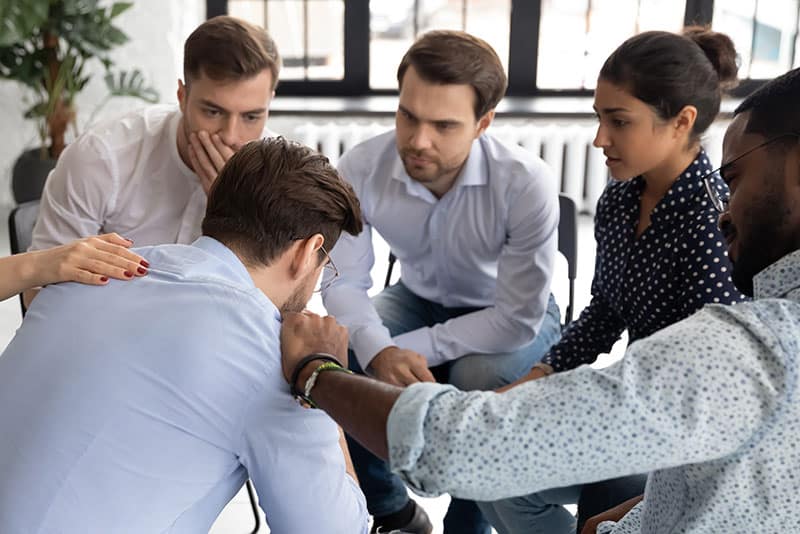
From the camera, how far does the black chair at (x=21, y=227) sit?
7.30ft

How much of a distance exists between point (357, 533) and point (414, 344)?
102 cm

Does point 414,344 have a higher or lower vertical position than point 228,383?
lower

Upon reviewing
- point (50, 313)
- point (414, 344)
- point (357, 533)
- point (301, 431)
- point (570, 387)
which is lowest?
point (414, 344)

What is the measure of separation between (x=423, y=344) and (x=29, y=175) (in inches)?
129

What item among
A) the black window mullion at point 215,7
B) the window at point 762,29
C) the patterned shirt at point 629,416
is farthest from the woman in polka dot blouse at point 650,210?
the black window mullion at point 215,7

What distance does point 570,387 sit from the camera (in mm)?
887

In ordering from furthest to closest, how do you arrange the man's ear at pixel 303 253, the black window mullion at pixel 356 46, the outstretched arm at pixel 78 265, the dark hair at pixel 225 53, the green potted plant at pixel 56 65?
the black window mullion at pixel 356 46 < the green potted plant at pixel 56 65 < the dark hair at pixel 225 53 < the man's ear at pixel 303 253 < the outstretched arm at pixel 78 265

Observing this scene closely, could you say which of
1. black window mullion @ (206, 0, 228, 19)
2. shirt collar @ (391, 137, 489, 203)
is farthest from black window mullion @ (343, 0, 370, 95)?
shirt collar @ (391, 137, 489, 203)

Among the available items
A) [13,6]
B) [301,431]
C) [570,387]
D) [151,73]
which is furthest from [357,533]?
[151,73]

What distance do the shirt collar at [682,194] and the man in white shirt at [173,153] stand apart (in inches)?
37.9

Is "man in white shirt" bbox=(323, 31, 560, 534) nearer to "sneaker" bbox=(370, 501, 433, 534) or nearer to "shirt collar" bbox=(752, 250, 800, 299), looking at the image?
"sneaker" bbox=(370, 501, 433, 534)

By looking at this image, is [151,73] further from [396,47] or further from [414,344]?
[414,344]

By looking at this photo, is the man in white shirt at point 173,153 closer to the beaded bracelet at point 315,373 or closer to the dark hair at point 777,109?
the beaded bracelet at point 315,373

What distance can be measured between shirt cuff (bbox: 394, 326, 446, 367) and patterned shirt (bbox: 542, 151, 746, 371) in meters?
0.32
